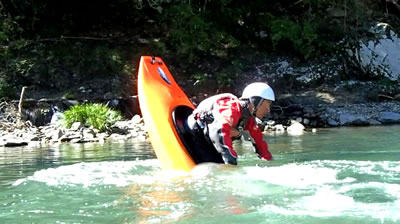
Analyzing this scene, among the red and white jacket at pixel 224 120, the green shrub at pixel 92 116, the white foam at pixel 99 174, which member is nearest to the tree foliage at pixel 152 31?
the green shrub at pixel 92 116

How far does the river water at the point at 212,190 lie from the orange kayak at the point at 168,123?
0.19m

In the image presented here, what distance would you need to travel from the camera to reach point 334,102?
14.5 m

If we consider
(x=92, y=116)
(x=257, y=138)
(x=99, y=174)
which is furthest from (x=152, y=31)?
(x=257, y=138)


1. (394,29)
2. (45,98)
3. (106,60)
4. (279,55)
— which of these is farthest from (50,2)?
(394,29)

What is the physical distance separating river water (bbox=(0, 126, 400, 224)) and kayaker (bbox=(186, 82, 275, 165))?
0.77 ft

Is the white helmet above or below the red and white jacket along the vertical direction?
above

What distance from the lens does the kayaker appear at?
227 inches

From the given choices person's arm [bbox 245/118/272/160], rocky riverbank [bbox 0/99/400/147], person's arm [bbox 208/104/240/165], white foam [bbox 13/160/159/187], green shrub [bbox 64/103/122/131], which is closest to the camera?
person's arm [bbox 208/104/240/165]

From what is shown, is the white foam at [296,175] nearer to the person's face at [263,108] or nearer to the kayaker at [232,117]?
the kayaker at [232,117]

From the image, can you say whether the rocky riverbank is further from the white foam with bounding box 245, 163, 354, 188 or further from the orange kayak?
the white foam with bounding box 245, 163, 354, 188

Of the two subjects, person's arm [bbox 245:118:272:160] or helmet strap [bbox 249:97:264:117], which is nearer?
helmet strap [bbox 249:97:264:117]

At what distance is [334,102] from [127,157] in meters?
7.41

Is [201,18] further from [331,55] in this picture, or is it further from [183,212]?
[183,212]

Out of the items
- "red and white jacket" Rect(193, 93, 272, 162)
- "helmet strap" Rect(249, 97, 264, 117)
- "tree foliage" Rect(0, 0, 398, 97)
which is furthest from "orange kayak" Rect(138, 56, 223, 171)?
"tree foliage" Rect(0, 0, 398, 97)
